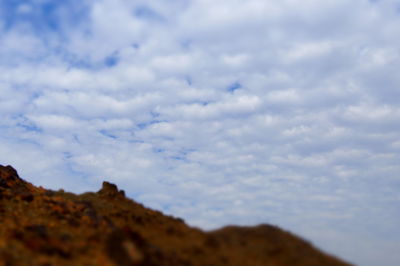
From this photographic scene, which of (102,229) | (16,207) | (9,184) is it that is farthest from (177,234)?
(9,184)

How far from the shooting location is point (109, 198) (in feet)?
107

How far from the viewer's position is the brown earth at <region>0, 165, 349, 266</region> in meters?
17.7

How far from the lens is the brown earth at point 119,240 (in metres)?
17.7

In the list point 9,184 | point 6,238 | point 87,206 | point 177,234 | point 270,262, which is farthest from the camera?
point 9,184

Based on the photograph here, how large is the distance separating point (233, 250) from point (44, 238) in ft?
35.3

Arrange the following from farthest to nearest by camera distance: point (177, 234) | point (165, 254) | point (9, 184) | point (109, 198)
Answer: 1. point (9, 184)
2. point (109, 198)
3. point (177, 234)
4. point (165, 254)

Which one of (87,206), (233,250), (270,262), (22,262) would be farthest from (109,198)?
(270,262)

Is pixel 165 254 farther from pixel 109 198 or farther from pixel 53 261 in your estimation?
pixel 109 198

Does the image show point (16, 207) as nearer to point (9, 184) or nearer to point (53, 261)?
point (9, 184)

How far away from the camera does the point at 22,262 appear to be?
19.0 meters

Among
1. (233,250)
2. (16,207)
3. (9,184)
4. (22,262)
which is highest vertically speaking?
(9,184)

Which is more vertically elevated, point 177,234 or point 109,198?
point 109,198

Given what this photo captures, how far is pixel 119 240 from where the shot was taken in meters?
18.5

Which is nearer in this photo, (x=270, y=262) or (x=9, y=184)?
(x=270, y=262)
